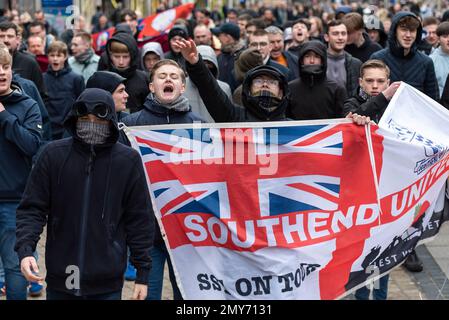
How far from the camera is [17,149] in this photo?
253 inches

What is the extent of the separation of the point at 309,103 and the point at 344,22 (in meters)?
2.52

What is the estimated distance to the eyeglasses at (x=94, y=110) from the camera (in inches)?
194

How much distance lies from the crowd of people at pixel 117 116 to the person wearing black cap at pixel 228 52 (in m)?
0.03

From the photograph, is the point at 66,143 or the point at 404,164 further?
the point at 404,164

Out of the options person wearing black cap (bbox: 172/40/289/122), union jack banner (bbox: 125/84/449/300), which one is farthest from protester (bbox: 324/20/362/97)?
union jack banner (bbox: 125/84/449/300)

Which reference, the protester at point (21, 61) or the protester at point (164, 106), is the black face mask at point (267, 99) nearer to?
the protester at point (164, 106)

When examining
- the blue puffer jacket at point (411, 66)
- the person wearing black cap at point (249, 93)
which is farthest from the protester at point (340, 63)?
the person wearing black cap at point (249, 93)

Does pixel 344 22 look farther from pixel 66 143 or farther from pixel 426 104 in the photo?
pixel 66 143

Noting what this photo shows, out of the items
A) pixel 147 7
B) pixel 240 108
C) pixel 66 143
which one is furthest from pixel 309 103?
pixel 147 7

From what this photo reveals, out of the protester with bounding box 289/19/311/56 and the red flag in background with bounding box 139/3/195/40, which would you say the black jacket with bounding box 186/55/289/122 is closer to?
the protester with bounding box 289/19/311/56

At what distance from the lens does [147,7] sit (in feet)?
128

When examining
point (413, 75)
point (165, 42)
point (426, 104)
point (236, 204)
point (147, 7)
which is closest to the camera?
point (236, 204)

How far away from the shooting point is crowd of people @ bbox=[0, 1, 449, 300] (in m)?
4.93

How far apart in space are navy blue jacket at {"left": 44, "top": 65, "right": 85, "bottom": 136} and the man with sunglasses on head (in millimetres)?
4732
